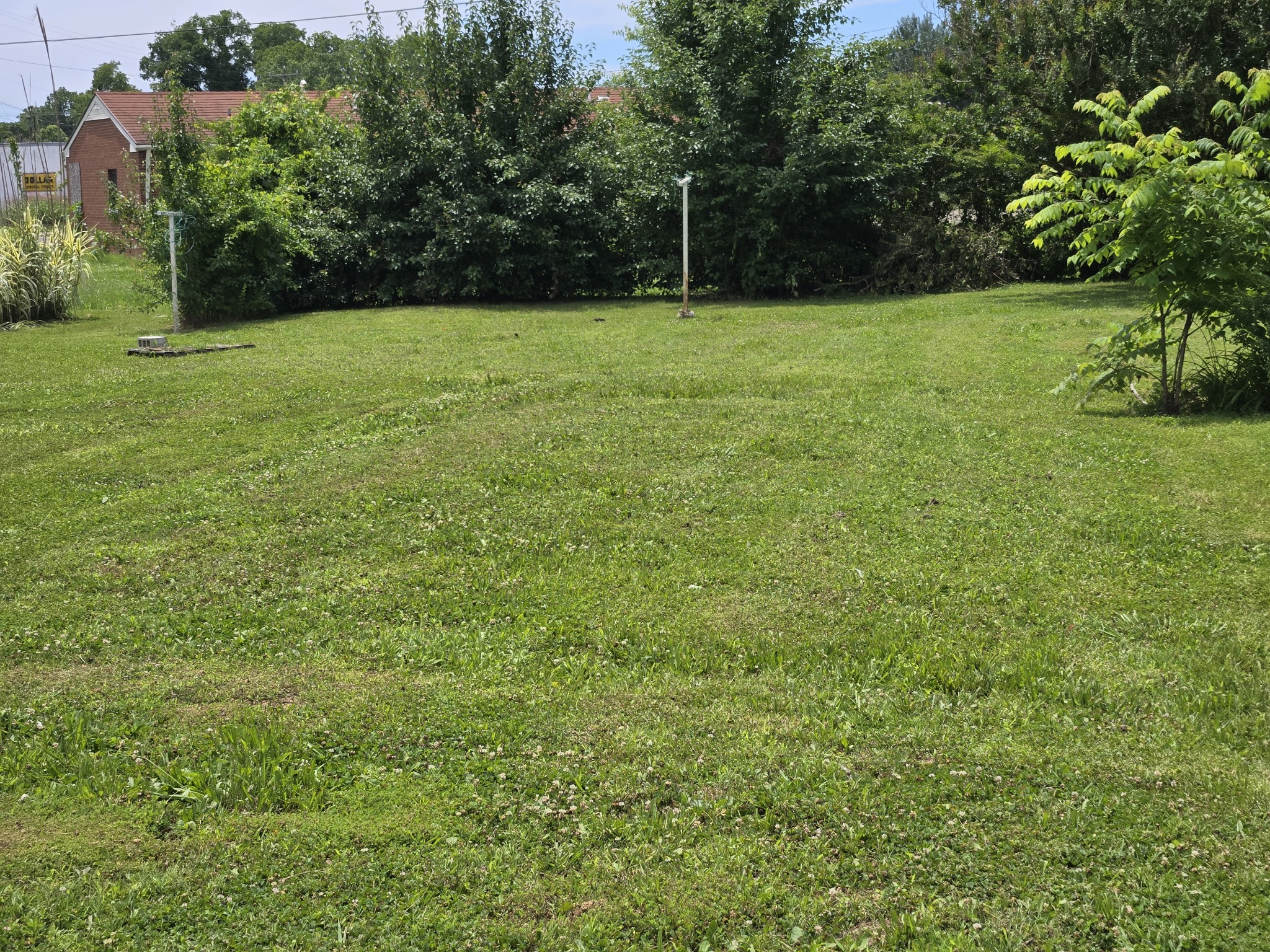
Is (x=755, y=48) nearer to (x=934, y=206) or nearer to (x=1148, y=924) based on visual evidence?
(x=934, y=206)

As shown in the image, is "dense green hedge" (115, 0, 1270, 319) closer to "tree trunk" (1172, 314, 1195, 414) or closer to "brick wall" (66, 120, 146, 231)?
"tree trunk" (1172, 314, 1195, 414)

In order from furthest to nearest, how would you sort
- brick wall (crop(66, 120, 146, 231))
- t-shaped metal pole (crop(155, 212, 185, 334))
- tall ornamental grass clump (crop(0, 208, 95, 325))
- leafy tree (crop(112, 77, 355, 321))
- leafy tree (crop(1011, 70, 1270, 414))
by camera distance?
1. brick wall (crop(66, 120, 146, 231))
2. tall ornamental grass clump (crop(0, 208, 95, 325))
3. leafy tree (crop(112, 77, 355, 321))
4. t-shaped metal pole (crop(155, 212, 185, 334))
5. leafy tree (crop(1011, 70, 1270, 414))

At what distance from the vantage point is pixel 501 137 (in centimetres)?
1998

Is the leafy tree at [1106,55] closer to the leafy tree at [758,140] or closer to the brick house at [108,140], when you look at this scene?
the leafy tree at [758,140]

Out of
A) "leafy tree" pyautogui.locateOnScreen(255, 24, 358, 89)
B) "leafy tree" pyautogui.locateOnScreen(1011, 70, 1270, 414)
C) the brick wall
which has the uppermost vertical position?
"leafy tree" pyautogui.locateOnScreen(255, 24, 358, 89)

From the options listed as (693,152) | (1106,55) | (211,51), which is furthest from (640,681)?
(211,51)

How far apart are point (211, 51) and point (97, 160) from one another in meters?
47.5

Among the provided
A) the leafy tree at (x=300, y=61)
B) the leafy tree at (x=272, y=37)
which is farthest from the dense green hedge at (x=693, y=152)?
the leafy tree at (x=272, y=37)

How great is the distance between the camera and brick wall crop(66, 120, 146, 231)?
42.8 m

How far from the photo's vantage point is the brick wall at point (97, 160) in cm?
4275

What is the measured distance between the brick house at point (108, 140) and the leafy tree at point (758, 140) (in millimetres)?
23509

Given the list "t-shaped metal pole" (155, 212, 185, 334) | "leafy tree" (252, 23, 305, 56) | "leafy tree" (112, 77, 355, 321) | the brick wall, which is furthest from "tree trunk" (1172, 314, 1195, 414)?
"leafy tree" (252, 23, 305, 56)

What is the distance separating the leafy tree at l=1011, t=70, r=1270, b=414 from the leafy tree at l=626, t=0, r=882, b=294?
33.6 feet

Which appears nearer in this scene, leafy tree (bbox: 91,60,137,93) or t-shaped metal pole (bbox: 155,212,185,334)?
t-shaped metal pole (bbox: 155,212,185,334)
